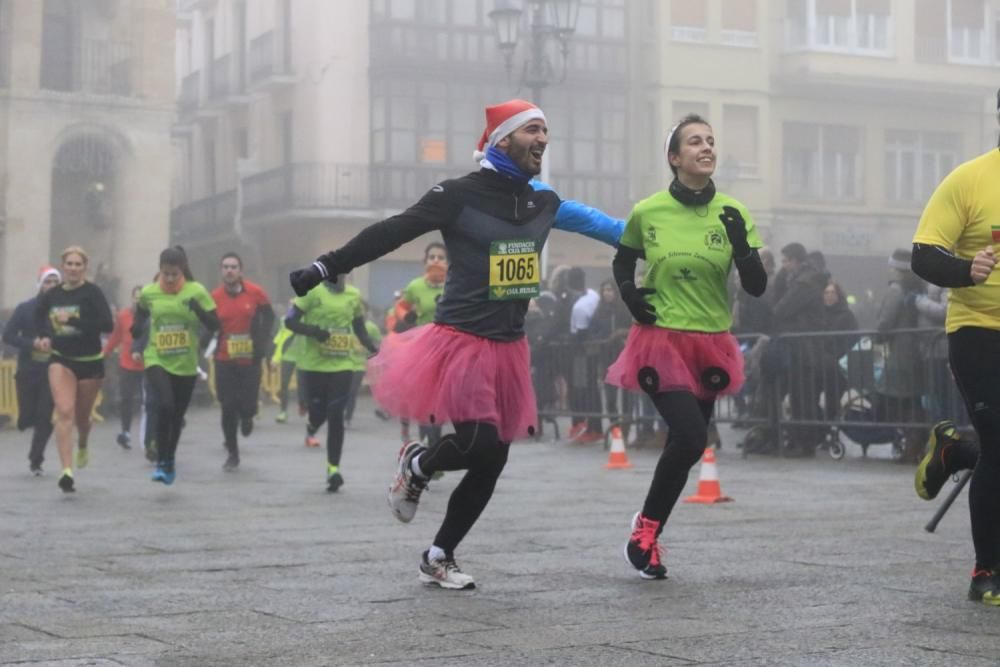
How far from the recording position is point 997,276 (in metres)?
6.99

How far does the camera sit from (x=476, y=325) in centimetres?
783

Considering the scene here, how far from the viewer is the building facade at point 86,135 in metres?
35.2

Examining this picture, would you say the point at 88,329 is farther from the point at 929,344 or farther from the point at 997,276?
the point at 997,276

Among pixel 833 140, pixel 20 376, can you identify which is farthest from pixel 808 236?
pixel 20 376

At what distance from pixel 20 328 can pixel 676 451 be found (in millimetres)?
12485

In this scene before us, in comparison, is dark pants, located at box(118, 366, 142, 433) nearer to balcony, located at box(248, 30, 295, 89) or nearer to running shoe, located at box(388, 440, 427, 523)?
running shoe, located at box(388, 440, 427, 523)

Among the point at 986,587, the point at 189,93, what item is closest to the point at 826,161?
the point at 189,93

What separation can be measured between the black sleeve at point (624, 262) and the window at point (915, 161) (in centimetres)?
3973

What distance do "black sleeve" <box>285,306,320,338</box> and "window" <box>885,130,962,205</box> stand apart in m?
34.4

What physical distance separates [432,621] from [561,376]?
559 inches

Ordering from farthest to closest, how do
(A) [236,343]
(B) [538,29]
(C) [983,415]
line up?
(B) [538,29], (A) [236,343], (C) [983,415]

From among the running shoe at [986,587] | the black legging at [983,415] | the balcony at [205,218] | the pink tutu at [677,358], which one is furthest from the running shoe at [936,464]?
the balcony at [205,218]

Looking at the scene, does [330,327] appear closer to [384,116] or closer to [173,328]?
[173,328]

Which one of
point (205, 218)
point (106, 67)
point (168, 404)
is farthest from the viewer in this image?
point (205, 218)
